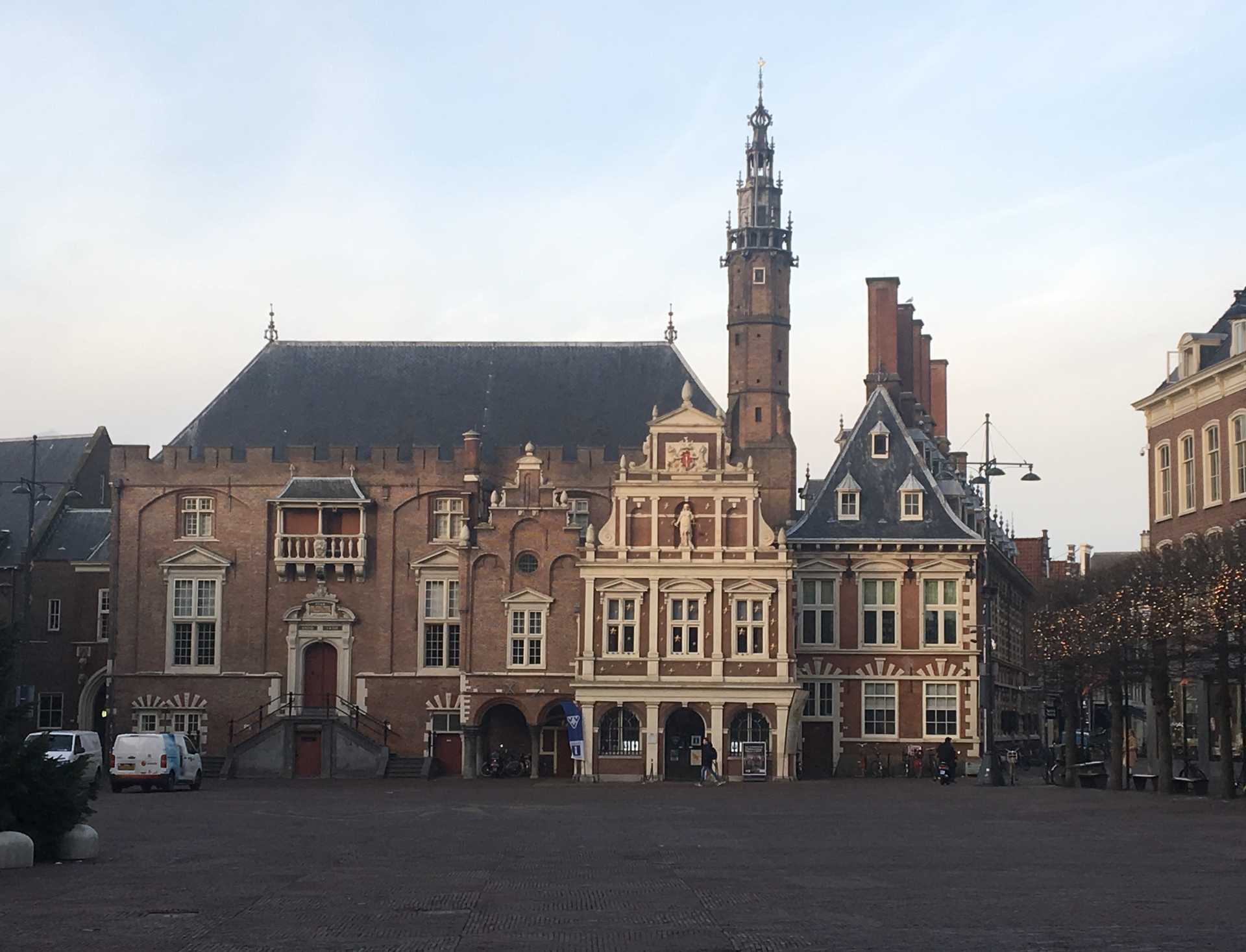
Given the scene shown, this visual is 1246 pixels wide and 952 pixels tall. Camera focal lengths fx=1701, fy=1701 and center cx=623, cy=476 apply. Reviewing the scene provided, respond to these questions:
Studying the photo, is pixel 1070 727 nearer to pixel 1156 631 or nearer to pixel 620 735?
pixel 1156 631

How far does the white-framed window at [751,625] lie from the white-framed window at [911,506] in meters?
7.23

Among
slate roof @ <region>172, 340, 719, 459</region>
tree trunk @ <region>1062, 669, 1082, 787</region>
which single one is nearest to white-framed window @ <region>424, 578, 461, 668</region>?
slate roof @ <region>172, 340, 719, 459</region>

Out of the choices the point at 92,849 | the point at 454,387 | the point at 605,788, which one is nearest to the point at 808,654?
the point at 605,788

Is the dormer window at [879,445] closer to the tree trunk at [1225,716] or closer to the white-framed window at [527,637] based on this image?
the white-framed window at [527,637]

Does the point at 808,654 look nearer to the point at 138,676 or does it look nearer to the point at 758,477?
the point at 758,477

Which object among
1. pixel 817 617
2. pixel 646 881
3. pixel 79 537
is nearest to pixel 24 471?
pixel 79 537

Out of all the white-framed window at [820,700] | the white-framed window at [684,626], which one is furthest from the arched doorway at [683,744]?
the white-framed window at [820,700]

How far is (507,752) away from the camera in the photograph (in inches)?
2532

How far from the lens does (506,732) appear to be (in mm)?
65188

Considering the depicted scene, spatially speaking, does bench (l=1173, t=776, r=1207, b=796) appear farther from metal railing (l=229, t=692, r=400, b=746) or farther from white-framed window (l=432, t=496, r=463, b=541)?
metal railing (l=229, t=692, r=400, b=746)

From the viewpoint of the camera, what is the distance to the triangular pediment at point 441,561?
→ 6588 centimetres

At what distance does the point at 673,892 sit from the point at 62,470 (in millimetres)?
62459

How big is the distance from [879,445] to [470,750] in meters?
19.8

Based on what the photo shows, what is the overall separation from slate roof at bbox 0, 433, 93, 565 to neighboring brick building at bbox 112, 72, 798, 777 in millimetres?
8738
